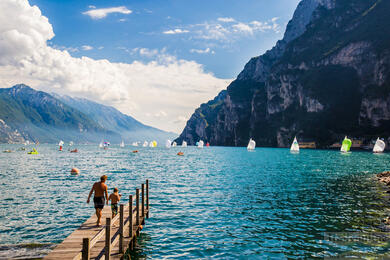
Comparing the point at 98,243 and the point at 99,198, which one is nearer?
the point at 98,243

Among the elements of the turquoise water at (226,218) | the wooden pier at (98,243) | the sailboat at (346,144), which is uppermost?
the sailboat at (346,144)

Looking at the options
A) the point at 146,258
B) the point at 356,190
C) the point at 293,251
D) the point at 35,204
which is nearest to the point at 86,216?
the point at 35,204

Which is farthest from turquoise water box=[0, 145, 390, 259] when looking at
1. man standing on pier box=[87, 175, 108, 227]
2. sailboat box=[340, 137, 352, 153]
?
sailboat box=[340, 137, 352, 153]

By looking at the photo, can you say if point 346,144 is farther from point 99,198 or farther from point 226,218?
point 99,198

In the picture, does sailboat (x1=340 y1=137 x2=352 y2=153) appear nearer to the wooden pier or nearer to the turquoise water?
the turquoise water

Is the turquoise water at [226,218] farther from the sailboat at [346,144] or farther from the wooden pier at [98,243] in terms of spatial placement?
the sailboat at [346,144]

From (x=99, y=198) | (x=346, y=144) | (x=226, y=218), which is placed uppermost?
(x=346, y=144)

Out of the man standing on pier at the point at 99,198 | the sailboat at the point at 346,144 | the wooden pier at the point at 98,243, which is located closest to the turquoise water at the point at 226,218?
the wooden pier at the point at 98,243

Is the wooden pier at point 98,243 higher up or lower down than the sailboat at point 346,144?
lower down

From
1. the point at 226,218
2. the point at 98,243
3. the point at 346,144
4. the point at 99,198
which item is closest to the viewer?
the point at 98,243

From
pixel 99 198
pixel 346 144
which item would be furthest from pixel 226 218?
pixel 346 144

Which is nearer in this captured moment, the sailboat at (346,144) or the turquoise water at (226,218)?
the turquoise water at (226,218)

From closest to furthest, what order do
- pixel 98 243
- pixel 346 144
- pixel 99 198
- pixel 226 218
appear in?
1. pixel 98 243
2. pixel 99 198
3. pixel 226 218
4. pixel 346 144

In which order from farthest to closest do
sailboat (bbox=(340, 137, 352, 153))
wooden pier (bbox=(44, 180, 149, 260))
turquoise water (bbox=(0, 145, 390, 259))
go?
sailboat (bbox=(340, 137, 352, 153)), turquoise water (bbox=(0, 145, 390, 259)), wooden pier (bbox=(44, 180, 149, 260))
